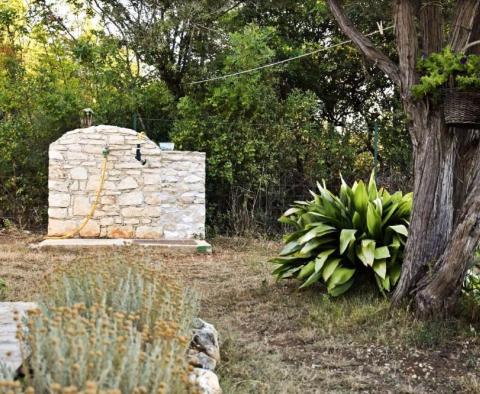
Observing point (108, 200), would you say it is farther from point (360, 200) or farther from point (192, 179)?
point (360, 200)

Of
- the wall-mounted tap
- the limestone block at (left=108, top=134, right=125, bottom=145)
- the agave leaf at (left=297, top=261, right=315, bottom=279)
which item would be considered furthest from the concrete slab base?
the agave leaf at (left=297, top=261, right=315, bottom=279)

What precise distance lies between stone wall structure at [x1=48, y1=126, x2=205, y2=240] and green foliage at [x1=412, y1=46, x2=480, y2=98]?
222 inches

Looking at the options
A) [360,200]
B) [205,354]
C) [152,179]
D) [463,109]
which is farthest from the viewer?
[152,179]

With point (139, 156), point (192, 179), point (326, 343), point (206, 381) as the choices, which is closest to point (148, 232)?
point (192, 179)

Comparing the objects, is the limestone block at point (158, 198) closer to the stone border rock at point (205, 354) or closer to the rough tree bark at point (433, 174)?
the rough tree bark at point (433, 174)

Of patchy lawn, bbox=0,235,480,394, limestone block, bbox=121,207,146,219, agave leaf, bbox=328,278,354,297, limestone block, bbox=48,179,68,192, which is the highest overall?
limestone block, bbox=48,179,68,192

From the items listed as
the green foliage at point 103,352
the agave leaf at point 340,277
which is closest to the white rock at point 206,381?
the green foliage at point 103,352

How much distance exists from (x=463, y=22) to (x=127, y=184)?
6130mm

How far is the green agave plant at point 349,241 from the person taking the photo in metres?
5.43

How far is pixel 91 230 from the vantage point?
9703 millimetres

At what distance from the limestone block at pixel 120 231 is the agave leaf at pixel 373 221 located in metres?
5.01

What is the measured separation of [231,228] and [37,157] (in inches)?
133

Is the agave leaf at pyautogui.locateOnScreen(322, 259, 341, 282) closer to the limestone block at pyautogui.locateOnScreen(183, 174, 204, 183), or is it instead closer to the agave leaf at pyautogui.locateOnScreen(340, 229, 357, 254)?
the agave leaf at pyautogui.locateOnScreen(340, 229, 357, 254)

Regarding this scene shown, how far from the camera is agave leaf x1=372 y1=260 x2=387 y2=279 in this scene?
524 centimetres
